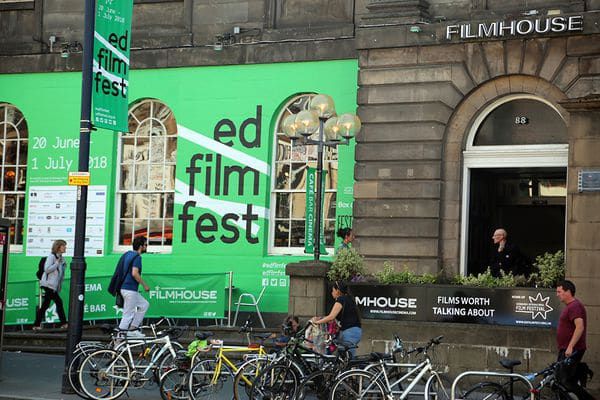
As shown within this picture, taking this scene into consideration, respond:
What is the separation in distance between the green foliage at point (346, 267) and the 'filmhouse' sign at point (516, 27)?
5.03 metres

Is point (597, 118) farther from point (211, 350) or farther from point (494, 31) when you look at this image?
point (211, 350)

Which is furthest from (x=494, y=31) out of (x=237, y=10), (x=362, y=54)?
(x=237, y=10)

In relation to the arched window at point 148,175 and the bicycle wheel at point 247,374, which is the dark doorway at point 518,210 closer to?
the arched window at point 148,175

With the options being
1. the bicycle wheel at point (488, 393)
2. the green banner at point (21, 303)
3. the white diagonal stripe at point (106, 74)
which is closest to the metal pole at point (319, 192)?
the white diagonal stripe at point (106, 74)

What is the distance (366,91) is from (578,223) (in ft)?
22.0

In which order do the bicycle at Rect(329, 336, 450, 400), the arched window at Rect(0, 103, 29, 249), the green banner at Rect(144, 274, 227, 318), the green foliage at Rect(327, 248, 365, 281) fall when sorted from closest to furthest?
the bicycle at Rect(329, 336, 450, 400) < the green foliage at Rect(327, 248, 365, 281) < the green banner at Rect(144, 274, 227, 318) < the arched window at Rect(0, 103, 29, 249)

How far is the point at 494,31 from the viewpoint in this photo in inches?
848

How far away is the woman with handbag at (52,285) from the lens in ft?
78.3

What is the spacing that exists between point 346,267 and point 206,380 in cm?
420

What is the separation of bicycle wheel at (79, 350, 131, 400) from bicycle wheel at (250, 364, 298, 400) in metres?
2.19

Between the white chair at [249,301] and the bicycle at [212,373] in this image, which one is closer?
the bicycle at [212,373]

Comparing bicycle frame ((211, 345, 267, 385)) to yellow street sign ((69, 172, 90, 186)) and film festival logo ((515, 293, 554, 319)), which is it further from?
film festival logo ((515, 293, 554, 319))

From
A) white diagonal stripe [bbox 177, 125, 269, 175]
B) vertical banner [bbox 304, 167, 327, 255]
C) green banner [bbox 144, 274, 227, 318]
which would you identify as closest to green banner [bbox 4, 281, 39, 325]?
green banner [bbox 144, 274, 227, 318]

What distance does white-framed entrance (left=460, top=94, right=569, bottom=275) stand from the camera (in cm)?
2192
